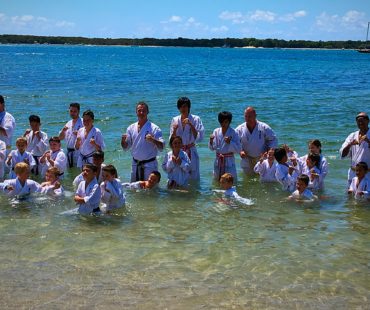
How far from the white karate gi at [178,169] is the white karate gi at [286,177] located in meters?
1.66

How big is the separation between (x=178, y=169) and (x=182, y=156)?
0.95ft

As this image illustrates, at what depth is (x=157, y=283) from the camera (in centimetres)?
609

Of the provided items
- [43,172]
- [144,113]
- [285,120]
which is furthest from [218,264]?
[285,120]

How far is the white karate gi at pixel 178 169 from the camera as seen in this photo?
31.5ft

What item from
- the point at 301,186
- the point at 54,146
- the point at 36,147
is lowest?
the point at 301,186

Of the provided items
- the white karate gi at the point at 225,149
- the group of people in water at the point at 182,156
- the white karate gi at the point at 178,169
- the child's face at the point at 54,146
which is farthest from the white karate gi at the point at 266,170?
the child's face at the point at 54,146

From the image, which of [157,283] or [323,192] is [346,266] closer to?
[157,283]

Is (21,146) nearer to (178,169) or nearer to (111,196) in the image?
(111,196)

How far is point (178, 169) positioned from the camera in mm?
9750

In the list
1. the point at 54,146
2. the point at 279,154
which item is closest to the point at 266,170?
the point at 279,154

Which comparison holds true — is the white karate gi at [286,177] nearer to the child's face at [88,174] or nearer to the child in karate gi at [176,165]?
the child in karate gi at [176,165]

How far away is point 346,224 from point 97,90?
26.9 meters

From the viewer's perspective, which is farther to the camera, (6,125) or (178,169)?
(6,125)

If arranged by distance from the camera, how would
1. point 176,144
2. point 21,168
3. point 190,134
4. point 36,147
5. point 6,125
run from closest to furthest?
point 21,168, point 176,144, point 190,134, point 36,147, point 6,125
